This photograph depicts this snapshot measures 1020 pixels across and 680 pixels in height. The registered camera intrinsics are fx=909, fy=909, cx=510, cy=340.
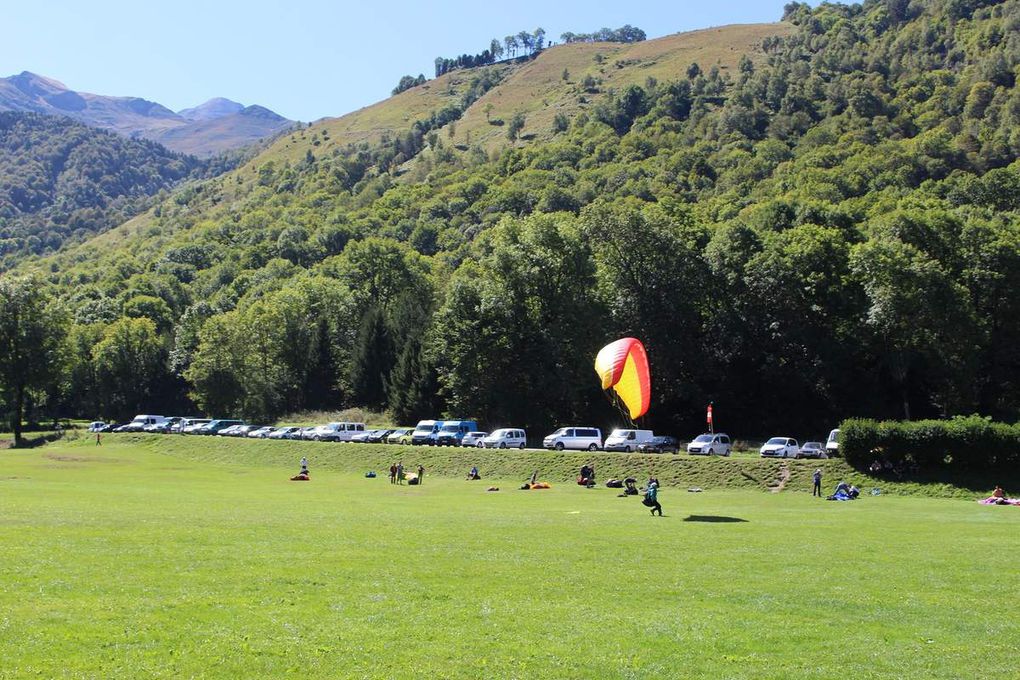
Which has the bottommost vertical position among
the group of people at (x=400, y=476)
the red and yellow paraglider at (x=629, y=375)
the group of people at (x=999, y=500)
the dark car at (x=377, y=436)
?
the group of people at (x=999, y=500)

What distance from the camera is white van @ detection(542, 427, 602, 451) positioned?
203ft

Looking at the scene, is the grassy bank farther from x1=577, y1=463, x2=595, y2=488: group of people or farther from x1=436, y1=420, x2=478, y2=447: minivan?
x1=436, y1=420, x2=478, y2=447: minivan

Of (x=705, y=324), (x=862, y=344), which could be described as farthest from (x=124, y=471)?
(x=862, y=344)

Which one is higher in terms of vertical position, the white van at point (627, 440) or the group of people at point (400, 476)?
the white van at point (627, 440)

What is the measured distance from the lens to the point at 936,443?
45969 mm

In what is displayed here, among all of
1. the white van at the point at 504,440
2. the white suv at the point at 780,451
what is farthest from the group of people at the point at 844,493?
the white van at the point at 504,440

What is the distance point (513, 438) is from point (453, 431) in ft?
26.6

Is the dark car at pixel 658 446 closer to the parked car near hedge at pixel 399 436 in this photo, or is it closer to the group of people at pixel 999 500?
the parked car near hedge at pixel 399 436

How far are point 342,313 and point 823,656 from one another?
342ft

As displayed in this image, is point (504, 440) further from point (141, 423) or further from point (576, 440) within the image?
point (141, 423)

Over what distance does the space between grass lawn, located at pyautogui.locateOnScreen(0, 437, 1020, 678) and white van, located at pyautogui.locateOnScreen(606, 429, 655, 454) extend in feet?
87.0

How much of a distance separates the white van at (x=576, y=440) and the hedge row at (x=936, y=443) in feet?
60.2

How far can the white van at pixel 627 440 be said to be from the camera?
2361 inches

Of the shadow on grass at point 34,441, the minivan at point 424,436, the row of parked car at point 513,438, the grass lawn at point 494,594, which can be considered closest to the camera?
the grass lawn at point 494,594
